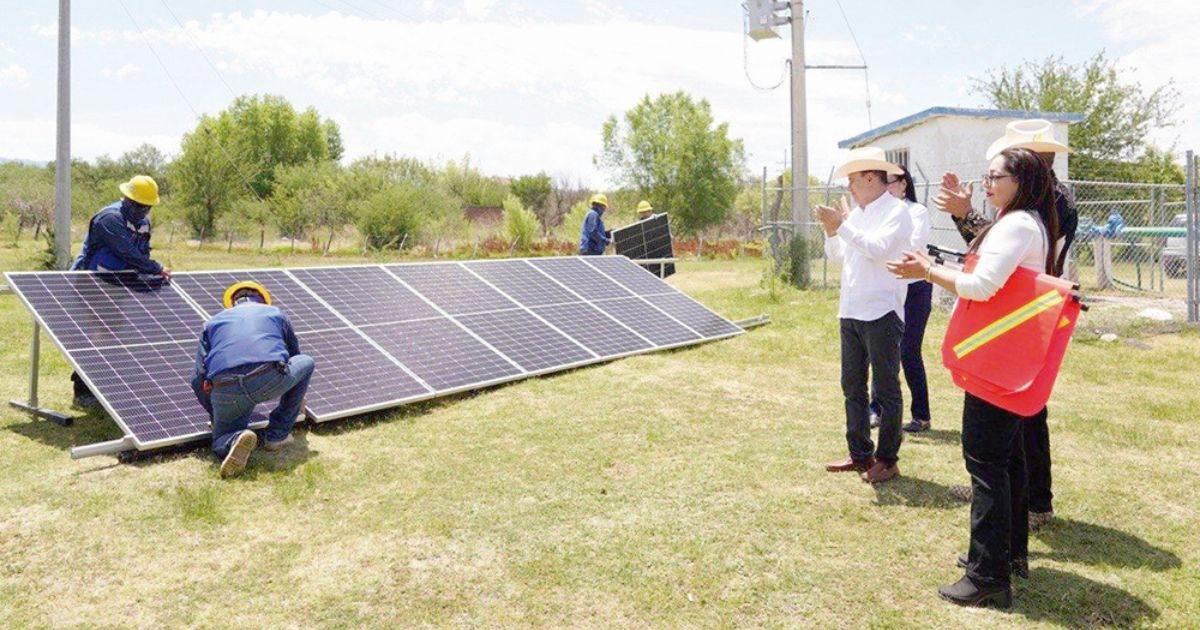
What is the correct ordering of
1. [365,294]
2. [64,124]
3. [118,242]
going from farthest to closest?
[64,124] < [365,294] < [118,242]

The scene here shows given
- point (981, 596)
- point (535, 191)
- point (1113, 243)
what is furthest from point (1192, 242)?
point (535, 191)

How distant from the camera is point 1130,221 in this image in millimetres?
19047

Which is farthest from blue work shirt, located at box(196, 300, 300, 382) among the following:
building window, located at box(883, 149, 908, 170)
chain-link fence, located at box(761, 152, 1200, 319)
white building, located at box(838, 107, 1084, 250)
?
building window, located at box(883, 149, 908, 170)

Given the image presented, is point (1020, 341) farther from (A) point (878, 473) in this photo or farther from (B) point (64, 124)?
(B) point (64, 124)

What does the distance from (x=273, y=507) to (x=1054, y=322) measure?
4.20 meters

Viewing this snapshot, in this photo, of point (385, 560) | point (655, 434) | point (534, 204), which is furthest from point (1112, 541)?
point (534, 204)

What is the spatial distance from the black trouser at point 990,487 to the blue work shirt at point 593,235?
31.4 ft

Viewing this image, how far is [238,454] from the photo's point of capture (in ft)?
17.6

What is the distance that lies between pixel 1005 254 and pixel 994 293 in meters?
0.17

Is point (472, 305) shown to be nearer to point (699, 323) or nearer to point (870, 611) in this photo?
point (699, 323)

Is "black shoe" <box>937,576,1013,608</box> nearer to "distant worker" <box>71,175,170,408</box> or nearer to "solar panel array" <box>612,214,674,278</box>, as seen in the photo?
"distant worker" <box>71,175,170,408</box>

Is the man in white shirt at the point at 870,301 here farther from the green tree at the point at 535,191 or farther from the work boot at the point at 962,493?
the green tree at the point at 535,191

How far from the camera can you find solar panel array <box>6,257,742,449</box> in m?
6.00

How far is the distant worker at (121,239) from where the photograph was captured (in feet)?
23.2
